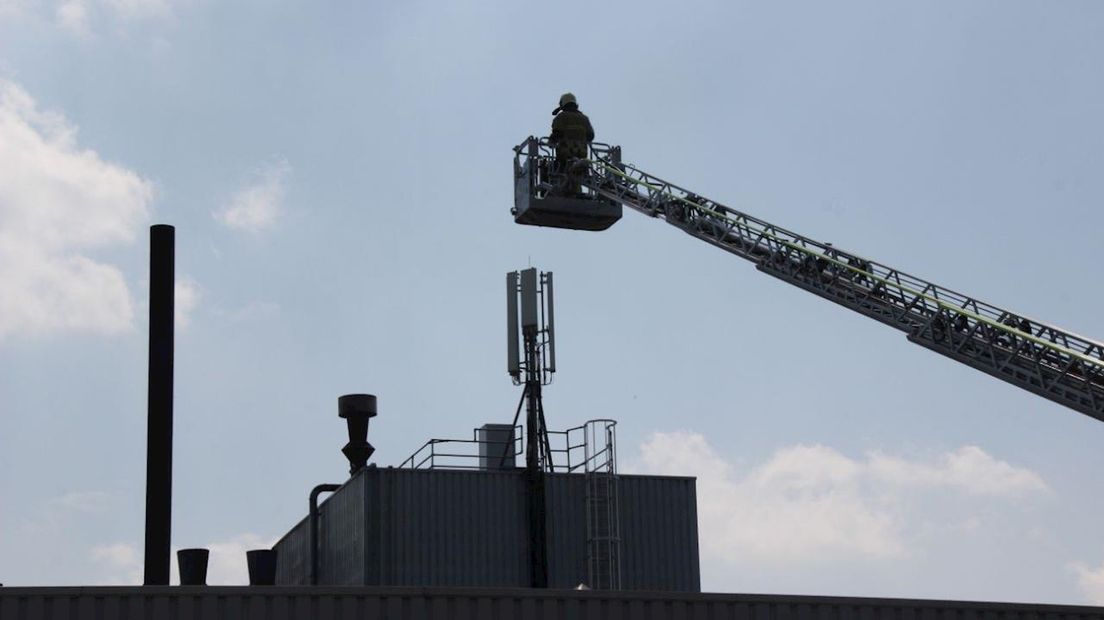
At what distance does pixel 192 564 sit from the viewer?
1662 inches

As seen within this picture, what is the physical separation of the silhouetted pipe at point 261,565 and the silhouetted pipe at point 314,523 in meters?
1.16

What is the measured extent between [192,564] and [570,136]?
673 inches

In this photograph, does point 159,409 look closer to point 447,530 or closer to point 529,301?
point 447,530

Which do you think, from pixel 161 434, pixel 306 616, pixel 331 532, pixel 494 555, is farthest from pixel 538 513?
pixel 306 616

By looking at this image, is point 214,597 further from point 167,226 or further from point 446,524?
point 167,226

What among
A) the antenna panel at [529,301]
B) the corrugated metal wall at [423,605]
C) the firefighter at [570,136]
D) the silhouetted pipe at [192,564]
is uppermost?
the firefighter at [570,136]

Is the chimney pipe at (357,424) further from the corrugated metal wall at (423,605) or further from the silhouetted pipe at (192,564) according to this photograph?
the corrugated metal wall at (423,605)

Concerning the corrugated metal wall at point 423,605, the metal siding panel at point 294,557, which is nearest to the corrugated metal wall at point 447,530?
the metal siding panel at point 294,557

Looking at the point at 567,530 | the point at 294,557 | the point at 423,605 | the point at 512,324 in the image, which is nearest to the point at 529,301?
the point at 512,324

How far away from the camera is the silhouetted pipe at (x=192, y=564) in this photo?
1655 inches

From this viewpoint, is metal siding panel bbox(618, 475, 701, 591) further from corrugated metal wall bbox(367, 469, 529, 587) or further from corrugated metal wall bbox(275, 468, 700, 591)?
corrugated metal wall bbox(367, 469, 529, 587)

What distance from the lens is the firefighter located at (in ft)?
156

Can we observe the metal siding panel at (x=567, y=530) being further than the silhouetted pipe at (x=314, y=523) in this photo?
No

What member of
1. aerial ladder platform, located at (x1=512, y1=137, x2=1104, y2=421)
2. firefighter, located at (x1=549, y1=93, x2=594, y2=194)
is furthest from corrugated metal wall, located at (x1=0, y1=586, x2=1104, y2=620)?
firefighter, located at (x1=549, y1=93, x2=594, y2=194)
